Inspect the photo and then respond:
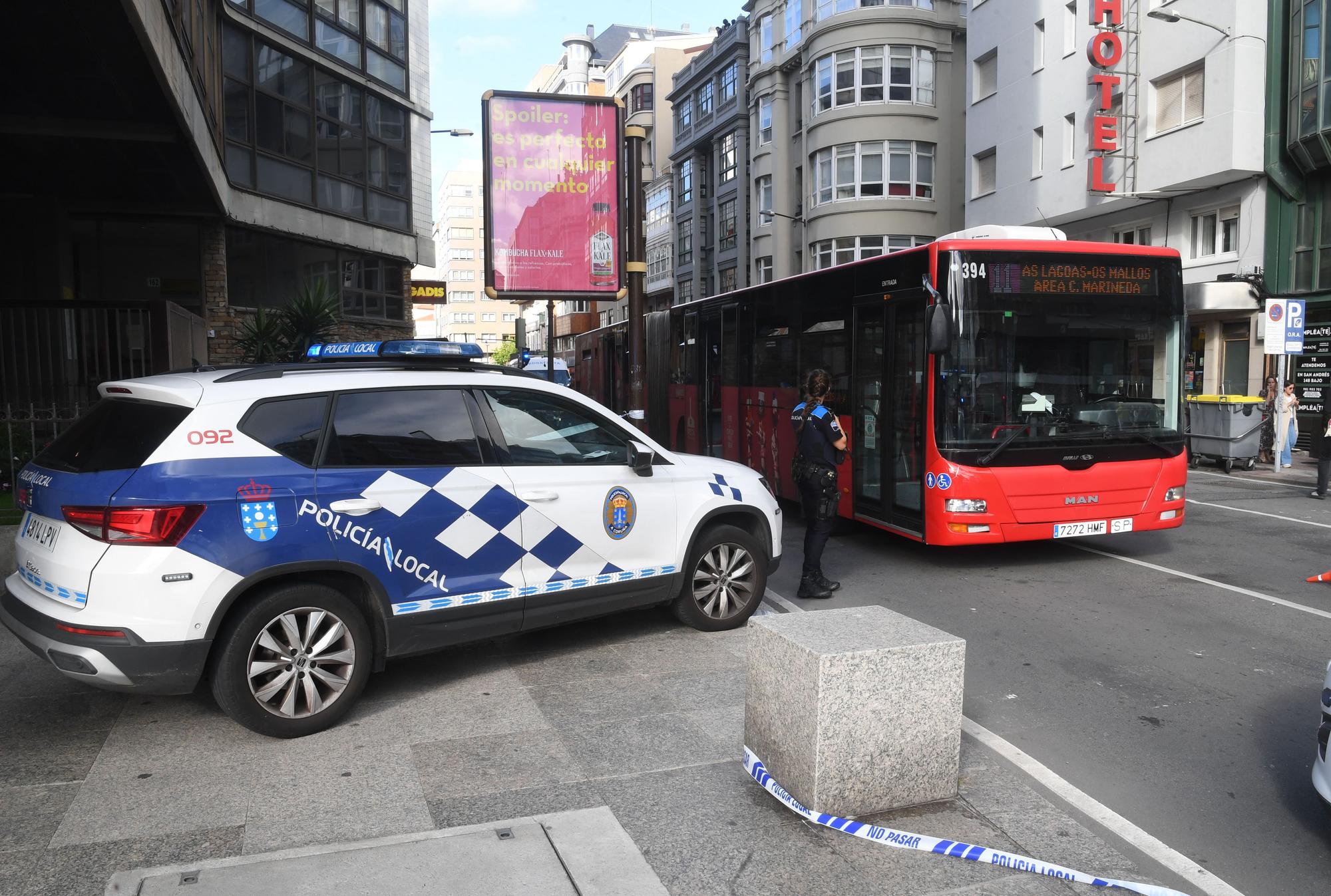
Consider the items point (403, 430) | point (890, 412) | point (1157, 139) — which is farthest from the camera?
point (1157, 139)

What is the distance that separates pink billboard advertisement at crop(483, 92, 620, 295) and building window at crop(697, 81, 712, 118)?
121 ft

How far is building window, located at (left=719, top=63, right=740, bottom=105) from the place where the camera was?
45969mm

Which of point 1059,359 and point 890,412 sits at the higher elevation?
point 1059,359

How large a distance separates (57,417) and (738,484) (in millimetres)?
8387

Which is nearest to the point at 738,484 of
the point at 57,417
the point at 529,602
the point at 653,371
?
the point at 529,602

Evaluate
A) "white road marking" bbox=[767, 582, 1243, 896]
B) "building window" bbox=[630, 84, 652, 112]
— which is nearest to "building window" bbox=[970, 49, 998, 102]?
"white road marking" bbox=[767, 582, 1243, 896]

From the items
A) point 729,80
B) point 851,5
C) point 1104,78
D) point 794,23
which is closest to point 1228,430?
point 1104,78

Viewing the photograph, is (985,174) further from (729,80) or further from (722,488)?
(722,488)

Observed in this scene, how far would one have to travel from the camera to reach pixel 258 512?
184 inches

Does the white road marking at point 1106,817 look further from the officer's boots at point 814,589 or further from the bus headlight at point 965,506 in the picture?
the bus headlight at point 965,506

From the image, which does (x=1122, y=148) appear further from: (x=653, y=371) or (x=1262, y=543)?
(x=1262, y=543)

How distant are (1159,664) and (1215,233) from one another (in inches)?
803

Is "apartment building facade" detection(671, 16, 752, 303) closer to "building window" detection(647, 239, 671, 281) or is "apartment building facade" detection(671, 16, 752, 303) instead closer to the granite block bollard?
"building window" detection(647, 239, 671, 281)

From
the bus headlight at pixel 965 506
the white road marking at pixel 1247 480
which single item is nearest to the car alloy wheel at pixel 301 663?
the bus headlight at pixel 965 506
